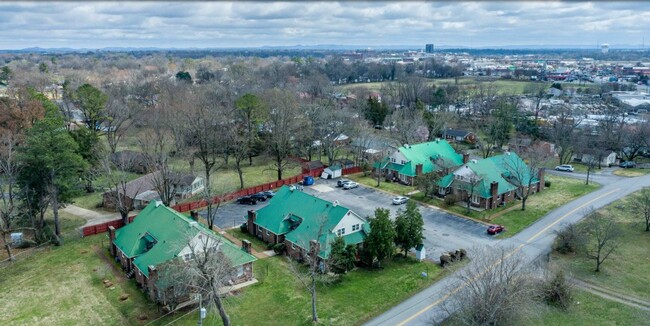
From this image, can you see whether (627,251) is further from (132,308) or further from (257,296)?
(132,308)

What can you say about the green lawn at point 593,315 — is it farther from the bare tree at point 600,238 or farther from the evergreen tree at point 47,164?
the evergreen tree at point 47,164

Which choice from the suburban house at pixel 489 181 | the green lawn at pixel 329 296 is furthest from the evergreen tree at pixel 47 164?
the suburban house at pixel 489 181

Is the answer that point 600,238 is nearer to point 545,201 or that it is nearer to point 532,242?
point 532,242

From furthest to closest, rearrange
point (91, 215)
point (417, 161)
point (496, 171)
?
point (417, 161)
point (496, 171)
point (91, 215)

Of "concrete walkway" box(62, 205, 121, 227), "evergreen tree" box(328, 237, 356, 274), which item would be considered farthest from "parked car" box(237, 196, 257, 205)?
"evergreen tree" box(328, 237, 356, 274)

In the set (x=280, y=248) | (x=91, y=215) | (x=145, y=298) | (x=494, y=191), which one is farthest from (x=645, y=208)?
(x=91, y=215)

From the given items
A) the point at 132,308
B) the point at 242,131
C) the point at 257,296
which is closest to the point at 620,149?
the point at 242,131

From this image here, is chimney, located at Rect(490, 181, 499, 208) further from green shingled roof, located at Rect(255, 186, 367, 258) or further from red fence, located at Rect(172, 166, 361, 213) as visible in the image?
red fence, located at Rect(172, 166, 361, 213)
